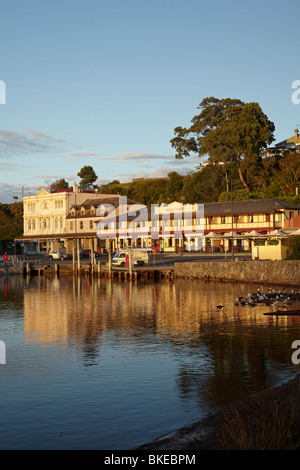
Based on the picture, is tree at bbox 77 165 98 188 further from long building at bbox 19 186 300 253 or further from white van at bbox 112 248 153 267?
white van at bbox 112 248 153 267

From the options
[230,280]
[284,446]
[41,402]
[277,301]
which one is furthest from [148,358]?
[230,280]

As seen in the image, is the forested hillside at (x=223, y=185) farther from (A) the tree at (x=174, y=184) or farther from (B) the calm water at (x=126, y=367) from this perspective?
(B) the calm water at (x=126, y=367)

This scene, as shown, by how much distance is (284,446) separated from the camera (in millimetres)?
9406

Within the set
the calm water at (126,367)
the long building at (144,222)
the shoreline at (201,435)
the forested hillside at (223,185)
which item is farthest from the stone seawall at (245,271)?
the shoreline at (201,435)

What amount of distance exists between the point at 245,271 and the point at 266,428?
4959 cm

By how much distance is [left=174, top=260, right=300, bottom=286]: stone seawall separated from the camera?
53688 mm

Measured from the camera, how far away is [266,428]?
9.79 meters

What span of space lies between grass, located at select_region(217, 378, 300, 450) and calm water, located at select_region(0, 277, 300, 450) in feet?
11.3

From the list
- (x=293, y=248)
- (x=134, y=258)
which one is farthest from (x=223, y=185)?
(x=293, y=248)

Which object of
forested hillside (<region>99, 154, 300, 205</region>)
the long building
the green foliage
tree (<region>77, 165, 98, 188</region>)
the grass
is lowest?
the grass

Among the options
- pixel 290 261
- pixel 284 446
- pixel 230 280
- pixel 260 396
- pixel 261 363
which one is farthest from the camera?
pixel 230 280

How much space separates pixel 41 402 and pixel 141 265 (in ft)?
195

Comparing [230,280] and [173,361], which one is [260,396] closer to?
[173,361]

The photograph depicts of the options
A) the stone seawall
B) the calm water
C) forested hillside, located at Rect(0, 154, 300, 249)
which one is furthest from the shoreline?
forested hillside, located at Rect(0, 154, 300, 249)
